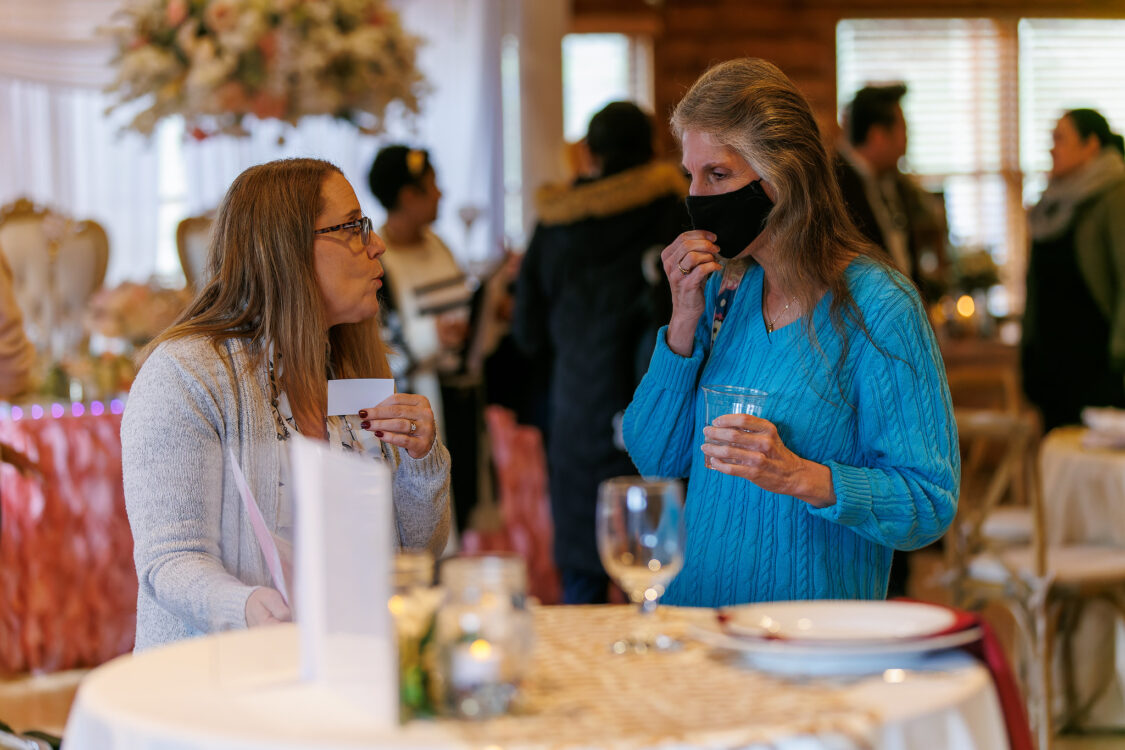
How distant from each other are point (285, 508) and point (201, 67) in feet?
9.50

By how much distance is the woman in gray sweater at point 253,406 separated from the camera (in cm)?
164

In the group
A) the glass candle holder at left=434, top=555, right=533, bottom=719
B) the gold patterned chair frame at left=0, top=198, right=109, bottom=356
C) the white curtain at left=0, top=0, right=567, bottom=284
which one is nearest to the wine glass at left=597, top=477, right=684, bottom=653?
the glass candle holder at left=434, top=555, right=533, bottom=719

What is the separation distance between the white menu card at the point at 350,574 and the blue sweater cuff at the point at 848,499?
2.29ft

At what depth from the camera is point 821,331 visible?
174 centimetres

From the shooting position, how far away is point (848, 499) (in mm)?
1600

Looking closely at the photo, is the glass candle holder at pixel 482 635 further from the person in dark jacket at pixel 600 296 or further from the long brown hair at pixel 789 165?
the person in dark jacket at pixel 600 296

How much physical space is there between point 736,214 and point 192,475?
2.61 feet

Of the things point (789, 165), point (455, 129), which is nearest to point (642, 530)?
point (789, 165)

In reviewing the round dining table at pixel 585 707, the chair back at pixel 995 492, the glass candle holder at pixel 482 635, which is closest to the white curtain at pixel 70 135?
the chair back at pixel 995 492

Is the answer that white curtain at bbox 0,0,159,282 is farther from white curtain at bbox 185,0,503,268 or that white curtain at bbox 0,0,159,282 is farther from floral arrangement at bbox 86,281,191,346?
floral arrangement at bbox 86,281,191,346

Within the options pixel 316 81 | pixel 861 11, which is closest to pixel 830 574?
pixel 316 81

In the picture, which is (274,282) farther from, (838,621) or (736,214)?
(838,621)

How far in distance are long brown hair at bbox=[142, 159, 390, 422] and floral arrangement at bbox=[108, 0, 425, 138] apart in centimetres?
226

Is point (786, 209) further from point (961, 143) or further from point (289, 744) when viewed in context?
point (961, 143)
